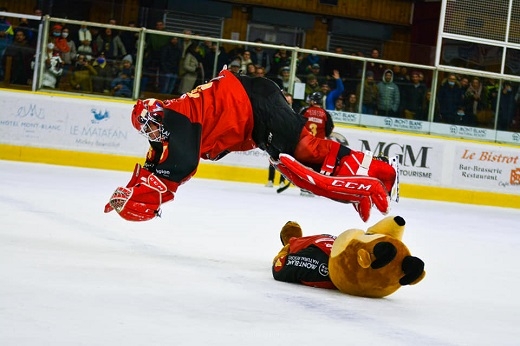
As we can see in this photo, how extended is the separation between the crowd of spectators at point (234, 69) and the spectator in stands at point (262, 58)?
1cm

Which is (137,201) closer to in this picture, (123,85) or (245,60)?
(123,85)

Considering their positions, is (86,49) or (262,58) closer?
(86,49)

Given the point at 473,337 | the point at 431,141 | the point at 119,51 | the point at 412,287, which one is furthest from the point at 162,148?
the point at 431,141

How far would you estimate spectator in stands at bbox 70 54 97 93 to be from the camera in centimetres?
1386

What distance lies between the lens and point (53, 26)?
1383 cm

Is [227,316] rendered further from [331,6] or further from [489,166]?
[331,6]

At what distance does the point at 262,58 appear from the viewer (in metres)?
14.4

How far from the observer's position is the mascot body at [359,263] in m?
4.19

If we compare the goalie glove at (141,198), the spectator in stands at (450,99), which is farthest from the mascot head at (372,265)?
the spectator in stands at (450,99)

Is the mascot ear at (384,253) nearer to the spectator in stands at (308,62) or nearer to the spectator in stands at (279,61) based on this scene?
the spectator in stands at (279,61)

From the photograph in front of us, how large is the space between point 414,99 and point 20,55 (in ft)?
19.0

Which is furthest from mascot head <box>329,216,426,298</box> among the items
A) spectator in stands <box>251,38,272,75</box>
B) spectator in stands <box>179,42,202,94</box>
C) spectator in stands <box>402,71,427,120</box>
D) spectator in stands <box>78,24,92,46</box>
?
spectator in stands <box>402,71,427,120</box>

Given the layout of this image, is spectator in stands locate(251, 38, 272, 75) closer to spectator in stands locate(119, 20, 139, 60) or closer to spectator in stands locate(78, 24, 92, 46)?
spectator in stands locate(119, 20, 139, 60)

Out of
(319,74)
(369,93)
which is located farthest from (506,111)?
(319,74)
